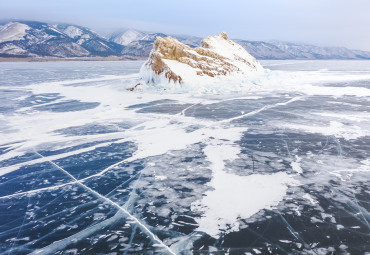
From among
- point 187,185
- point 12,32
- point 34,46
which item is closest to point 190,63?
point 187,185

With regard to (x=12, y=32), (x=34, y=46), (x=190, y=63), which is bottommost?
(x=190, y=63)

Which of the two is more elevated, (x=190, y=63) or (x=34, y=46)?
(x=34, y=46)

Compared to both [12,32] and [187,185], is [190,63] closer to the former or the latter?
[187,185]

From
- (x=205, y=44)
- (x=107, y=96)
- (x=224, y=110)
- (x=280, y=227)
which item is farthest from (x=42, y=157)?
(x=205, y=44)

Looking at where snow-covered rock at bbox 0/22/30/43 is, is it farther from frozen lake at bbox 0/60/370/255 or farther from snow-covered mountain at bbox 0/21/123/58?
frozen lake at bbox 0/60/370/255

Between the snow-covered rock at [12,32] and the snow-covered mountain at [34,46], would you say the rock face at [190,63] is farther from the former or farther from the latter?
the snow-covered rock at [12,32]

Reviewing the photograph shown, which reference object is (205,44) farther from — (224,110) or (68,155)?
(68,155)

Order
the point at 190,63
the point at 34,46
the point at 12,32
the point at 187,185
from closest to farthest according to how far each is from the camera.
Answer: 1. the point at 187,185
2. the point at 190,63
3. the point at 34,46
4. the point at 12,32
